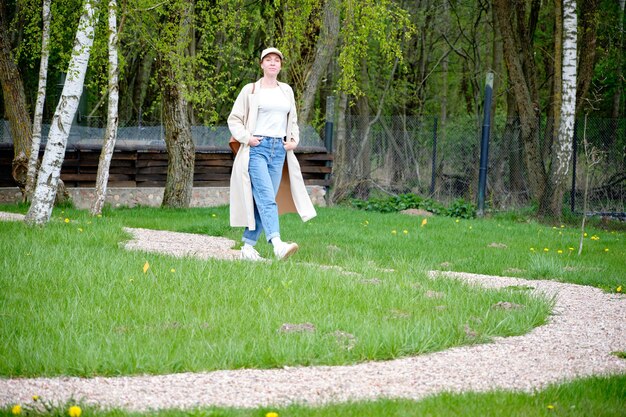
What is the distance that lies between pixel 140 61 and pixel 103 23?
1337 cm

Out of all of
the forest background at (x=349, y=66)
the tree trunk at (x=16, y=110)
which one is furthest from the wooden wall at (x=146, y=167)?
the tree trunk at (x=16, y=110)

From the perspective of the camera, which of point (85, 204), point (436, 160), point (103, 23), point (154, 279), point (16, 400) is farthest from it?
point (436, 160)

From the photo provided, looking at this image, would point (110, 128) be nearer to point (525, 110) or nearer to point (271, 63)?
point (271, 63)

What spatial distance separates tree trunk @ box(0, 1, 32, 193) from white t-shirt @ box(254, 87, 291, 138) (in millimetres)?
8520

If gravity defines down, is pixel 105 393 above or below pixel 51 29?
below

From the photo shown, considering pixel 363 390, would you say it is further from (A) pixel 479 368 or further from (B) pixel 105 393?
(B) pixel 105 393

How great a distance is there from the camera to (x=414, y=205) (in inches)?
786

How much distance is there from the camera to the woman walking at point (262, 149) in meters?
9.91

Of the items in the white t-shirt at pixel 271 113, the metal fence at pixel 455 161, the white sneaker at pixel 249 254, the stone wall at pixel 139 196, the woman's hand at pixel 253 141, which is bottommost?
the stone wall at pixel 139 196

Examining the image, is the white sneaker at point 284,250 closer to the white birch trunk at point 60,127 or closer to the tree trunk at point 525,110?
the white birch trunk at point 60,127

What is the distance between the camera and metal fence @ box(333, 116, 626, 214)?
20.5m

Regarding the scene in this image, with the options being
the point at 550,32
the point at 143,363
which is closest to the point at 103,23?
the point at 143,363

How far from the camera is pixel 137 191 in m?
20.6

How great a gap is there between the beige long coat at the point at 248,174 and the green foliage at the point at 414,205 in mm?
8759
